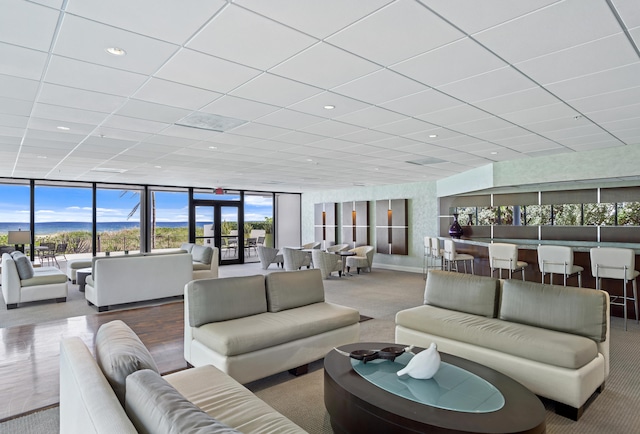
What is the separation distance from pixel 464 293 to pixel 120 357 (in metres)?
3.34

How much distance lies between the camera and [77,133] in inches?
193

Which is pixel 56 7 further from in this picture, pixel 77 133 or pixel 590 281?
pixel 590 281

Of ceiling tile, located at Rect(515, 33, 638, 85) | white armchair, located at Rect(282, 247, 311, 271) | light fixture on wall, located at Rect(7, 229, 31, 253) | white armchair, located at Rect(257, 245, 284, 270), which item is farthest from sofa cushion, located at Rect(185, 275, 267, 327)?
light fixture on wall, located at Rect(7, 229, 31, 253)

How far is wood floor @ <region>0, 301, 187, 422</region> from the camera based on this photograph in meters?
3.09

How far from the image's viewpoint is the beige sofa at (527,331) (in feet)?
9.21

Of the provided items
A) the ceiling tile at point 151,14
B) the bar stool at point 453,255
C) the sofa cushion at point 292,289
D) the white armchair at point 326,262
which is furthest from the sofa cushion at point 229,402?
the white armchair at point 326,262

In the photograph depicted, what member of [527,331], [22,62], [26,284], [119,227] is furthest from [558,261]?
[119,227]

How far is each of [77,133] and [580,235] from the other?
951cm

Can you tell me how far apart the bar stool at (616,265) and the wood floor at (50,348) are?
565 centimetres

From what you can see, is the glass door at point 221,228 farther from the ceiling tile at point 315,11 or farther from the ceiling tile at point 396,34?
the ceiling tile at point 315,11

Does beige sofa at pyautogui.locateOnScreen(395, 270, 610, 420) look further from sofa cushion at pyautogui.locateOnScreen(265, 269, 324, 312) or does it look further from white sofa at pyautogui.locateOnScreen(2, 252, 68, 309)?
white sofa at pyautogui.locateOnScreen(2, 252, 68, 309)

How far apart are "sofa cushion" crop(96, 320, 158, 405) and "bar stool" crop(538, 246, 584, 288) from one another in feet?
19.0

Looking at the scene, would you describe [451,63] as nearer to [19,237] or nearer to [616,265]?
[616,265]

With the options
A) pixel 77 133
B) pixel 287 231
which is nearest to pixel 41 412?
pixel 77 133
